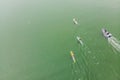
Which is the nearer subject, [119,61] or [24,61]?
[119,61]

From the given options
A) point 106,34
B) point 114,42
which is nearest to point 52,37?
point 106,34

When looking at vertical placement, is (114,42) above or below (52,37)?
below

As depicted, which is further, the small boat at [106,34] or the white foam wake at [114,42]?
the small boat at [106,34]

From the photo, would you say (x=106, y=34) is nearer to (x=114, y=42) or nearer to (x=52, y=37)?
(x=114, y=42)

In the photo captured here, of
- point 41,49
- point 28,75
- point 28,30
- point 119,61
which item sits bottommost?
point 119,61

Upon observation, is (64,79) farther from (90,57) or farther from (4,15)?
(4,15)

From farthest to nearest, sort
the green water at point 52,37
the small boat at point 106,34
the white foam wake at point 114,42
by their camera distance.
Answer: the small boat at point 106,34, the white foam wake at point 114,42, the green water at point 52,37

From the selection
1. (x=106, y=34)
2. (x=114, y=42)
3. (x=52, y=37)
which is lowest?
(x=114, y=42)

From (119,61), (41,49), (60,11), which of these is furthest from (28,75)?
(60,11)
